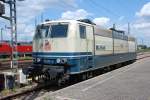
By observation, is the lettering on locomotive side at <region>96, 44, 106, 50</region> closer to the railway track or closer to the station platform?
the railway track

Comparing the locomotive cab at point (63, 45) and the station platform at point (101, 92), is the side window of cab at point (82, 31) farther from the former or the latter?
the station platform at point (101, 92)

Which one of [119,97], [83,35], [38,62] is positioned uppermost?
[83,35]

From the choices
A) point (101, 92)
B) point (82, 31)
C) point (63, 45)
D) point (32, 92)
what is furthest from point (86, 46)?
point (101, 92)

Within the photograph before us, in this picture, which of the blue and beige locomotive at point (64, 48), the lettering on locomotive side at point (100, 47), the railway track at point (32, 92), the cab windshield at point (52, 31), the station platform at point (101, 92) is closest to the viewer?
the station platform at point (101, 92)

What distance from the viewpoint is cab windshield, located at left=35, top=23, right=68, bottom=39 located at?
13.9m

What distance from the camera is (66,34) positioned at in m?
13.8

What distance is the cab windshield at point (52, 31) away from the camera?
1391 centimetres

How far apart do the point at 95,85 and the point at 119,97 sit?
2.74 m

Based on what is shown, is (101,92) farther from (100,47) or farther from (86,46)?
(100,47)

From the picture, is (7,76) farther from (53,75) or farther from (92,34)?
(92,34)

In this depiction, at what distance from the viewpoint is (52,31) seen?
46.6 feet

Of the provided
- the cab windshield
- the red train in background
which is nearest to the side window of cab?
the cab windshield

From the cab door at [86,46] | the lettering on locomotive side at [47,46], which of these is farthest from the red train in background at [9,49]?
the lettering on locomotive side at [47,46]

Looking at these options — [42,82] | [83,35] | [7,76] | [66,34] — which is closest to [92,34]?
[83,35]
